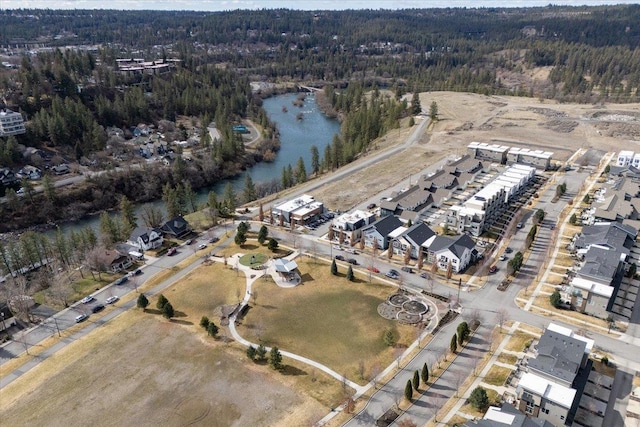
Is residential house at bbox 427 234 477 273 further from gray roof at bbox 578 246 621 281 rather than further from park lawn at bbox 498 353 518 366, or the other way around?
park lawn at bbox 498 353 518 366

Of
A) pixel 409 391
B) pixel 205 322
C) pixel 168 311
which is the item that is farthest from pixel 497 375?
pixel 168 311

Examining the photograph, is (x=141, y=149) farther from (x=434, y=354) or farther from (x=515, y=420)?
(x=515, y=420)

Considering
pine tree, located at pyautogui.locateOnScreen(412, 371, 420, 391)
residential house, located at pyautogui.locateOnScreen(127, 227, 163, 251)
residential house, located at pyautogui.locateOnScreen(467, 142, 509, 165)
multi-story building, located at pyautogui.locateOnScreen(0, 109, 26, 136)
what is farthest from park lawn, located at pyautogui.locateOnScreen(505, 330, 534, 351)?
multi-story building, located at pyautogui.locateOnScreen(0, 109, 26, 136)

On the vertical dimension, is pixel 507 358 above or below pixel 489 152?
below

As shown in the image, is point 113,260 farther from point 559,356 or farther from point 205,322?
point 559,356

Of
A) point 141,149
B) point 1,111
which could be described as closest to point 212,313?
point 141,149

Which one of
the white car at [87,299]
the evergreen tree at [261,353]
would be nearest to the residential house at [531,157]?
the evergreen tree at [261,353]
